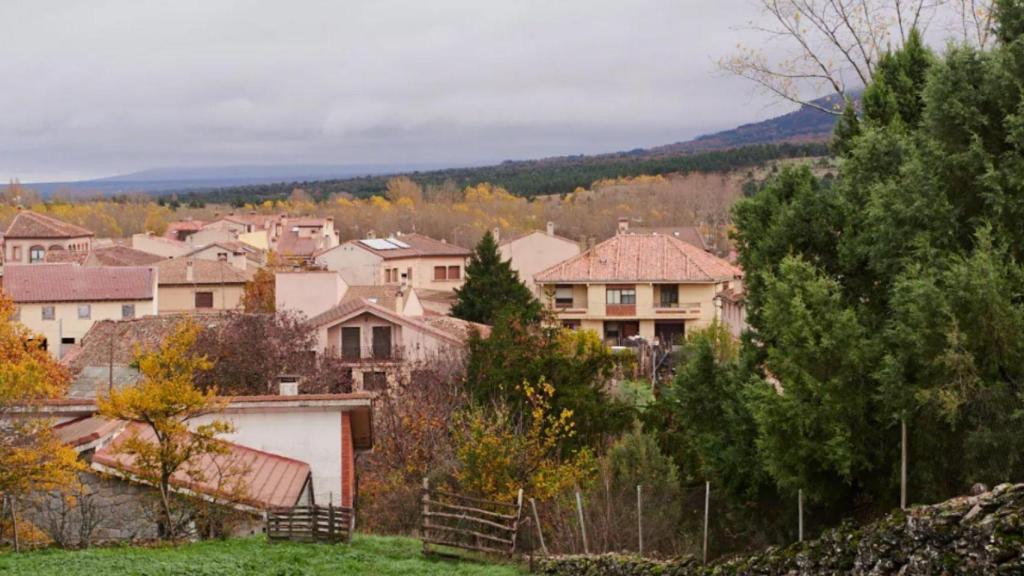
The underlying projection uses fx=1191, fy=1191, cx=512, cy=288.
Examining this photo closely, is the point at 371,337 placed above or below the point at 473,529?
below

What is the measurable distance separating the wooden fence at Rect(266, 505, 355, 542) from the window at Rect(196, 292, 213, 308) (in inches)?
1987

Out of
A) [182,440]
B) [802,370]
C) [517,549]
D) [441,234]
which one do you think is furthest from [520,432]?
[441,234]

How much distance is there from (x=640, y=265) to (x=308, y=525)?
4020 cm

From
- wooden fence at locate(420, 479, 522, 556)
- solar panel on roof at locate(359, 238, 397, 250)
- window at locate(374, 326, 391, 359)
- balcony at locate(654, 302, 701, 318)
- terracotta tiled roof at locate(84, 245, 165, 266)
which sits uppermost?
solar panel on roof at locate(359, 238, 397, 250)

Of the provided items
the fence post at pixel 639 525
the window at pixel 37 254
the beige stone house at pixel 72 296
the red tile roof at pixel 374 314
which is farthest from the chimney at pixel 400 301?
the window at pixel 37 254

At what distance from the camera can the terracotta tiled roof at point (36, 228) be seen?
3078 inches

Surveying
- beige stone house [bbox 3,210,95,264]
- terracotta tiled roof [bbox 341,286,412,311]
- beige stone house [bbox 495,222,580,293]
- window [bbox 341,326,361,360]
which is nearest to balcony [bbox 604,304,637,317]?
terracotta tiled roof [bbox 341,286,412,311]

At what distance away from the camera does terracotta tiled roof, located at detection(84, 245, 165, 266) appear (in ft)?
229

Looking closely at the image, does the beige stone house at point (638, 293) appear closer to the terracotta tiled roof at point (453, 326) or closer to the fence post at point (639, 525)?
the terracotta tiled roof at point (453, 326)

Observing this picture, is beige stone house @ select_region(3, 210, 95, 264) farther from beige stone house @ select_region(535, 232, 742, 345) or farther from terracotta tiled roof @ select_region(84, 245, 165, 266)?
beige stone house @ select_region(535, 232, 742, 345)

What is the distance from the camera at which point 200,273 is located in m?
65.2

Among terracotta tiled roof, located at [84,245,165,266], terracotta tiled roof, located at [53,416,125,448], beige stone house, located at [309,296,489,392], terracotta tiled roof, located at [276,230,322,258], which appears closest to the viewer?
→ terracotta tiled roof, located at [53,416,125,448]

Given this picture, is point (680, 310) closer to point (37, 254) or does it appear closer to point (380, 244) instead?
point (380, 244)

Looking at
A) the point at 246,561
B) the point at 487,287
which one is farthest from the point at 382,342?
the point at 246,561
